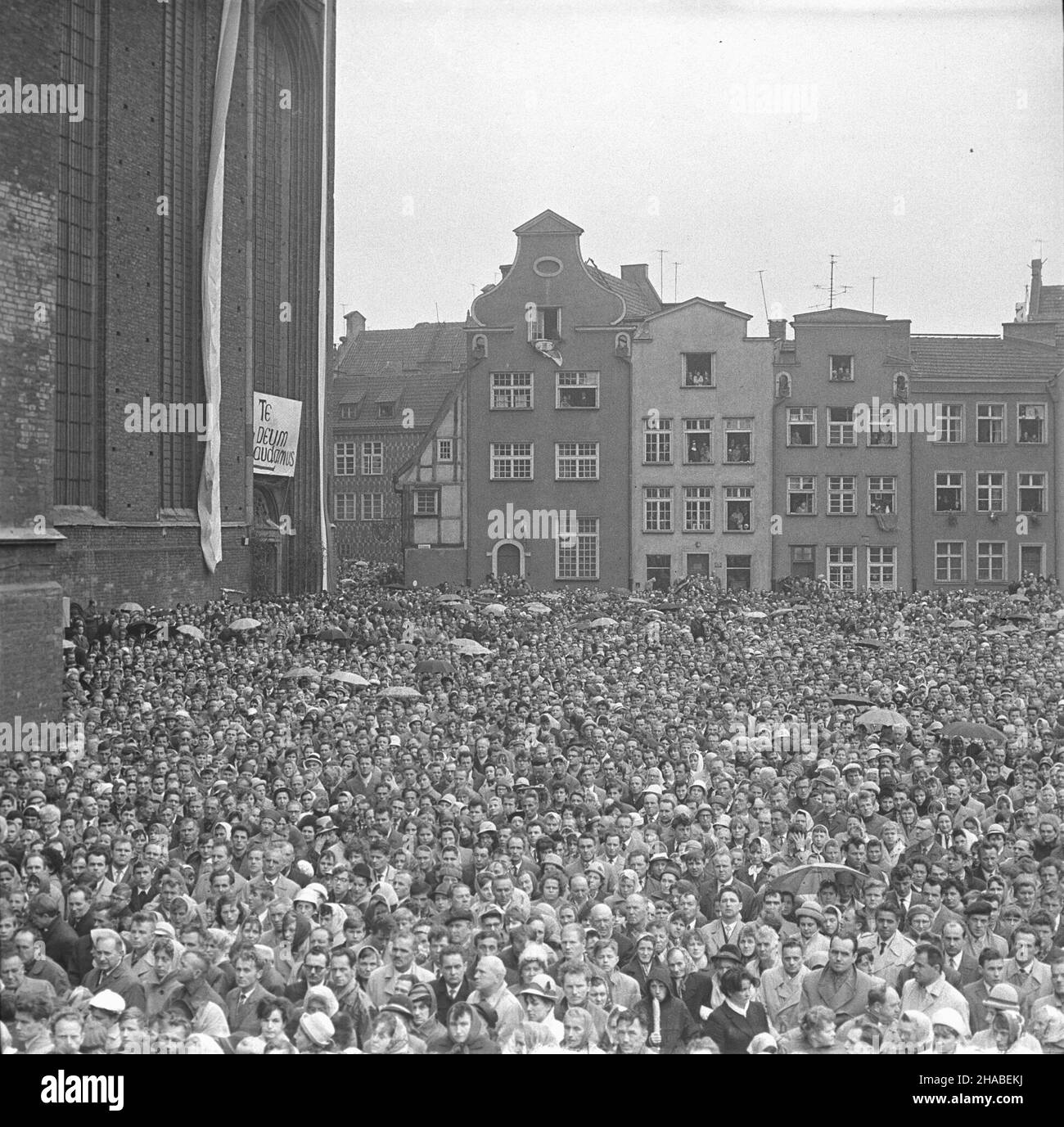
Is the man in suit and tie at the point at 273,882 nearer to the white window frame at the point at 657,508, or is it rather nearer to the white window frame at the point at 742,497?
the white window frame at the point at 657,508

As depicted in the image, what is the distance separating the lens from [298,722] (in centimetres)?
1544

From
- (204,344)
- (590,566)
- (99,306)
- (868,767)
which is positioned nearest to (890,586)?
(590,566)

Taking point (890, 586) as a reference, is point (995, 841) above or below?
below

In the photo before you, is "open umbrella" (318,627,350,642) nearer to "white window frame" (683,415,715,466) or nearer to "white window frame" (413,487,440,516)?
"white window frame" (413,487,440,516)

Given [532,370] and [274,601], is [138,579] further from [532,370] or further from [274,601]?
[532,370]

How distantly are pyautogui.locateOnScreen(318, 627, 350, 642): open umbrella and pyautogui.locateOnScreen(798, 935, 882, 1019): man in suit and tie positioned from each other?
Answer: 11.1m

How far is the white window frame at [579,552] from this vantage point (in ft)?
66.7

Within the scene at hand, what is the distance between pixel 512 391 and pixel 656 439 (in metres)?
2.44

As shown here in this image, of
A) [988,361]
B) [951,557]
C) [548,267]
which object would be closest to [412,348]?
[548,267]

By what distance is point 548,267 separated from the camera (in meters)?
18.8

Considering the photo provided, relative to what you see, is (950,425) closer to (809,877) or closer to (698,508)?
(698,508)

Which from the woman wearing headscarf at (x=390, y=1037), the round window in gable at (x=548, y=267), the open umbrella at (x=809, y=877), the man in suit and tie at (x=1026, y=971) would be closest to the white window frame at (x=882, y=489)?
the round window in gable at (x=548, y=267)

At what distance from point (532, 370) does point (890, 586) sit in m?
7.19

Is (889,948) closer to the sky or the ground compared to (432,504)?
Answer: closer to the ground
